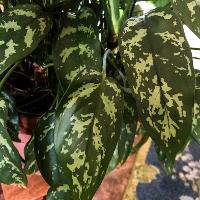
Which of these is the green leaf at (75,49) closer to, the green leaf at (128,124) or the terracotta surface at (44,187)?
the green leaf at (128,124)

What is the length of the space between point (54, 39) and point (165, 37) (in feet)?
0.60

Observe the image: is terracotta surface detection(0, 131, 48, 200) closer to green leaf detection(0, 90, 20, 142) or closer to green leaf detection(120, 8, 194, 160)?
green leaf detection(0, 90, 20, 142)

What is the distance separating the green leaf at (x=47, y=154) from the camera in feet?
1.79

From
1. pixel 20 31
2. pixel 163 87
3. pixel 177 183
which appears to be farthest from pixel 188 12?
pixel 177 183

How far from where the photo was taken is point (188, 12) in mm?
449

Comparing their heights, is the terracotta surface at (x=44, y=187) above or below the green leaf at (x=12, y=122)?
below

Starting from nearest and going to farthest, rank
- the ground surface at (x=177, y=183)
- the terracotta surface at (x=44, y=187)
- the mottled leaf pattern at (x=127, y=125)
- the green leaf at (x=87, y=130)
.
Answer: the green leaf at (x=87, y=130) → the mottled leaf pattern at (x=127, y=125) → the terracotta surface at (x=44, y=187) → the ground surface at (x=177, y=183)

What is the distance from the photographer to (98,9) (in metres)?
0.67

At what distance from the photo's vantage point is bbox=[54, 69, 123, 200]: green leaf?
0.40 metres

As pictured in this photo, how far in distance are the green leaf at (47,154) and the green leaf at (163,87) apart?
0.20 metres

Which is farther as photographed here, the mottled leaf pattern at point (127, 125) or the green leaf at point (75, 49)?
the mottled leaf pattern at point (127, 125)

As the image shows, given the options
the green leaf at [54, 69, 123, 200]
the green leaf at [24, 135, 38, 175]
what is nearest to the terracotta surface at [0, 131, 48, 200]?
the green leaf at [24, 135, 38, 175]

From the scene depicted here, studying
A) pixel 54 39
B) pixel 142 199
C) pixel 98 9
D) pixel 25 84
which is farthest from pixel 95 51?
pixel 142 199

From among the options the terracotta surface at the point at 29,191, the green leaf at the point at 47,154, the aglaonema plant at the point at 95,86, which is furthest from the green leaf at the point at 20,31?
the terracotta surface at the point at 29,191
